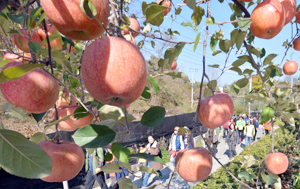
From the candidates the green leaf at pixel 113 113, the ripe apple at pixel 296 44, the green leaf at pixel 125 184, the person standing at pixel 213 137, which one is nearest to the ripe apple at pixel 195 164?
the green leaf at pixel 125 184

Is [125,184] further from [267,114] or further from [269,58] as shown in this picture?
[269,58]

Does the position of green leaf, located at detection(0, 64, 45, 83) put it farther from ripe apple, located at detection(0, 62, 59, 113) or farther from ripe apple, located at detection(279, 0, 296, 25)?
ripe apple, located at detection(279, 0, 296, 25)

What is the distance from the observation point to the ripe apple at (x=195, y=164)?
93cm

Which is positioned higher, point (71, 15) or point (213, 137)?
point (71, 15)

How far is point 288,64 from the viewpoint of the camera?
6.77ft

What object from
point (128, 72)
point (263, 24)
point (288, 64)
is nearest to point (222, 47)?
point (263, 24)

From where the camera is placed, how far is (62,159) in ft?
2.26

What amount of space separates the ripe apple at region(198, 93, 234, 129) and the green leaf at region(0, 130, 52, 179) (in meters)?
0.74

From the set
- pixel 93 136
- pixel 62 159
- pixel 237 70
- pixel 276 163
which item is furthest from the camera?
pixel 276 163

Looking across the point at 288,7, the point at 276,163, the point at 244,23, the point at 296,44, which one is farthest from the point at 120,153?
the point at 296,44

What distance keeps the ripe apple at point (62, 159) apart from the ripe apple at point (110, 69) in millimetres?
374

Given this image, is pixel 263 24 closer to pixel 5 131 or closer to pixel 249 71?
pixel 249 71

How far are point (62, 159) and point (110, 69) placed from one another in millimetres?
457

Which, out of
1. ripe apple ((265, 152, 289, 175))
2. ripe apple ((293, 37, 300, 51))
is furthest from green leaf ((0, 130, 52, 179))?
ripe apple ((293, 37, 300, 51))
